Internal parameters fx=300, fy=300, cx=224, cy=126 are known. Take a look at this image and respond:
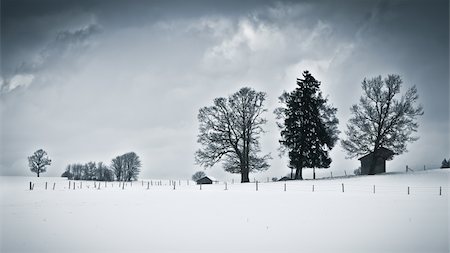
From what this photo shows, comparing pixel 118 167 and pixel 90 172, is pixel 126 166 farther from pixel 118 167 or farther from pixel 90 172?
pixel 90 172

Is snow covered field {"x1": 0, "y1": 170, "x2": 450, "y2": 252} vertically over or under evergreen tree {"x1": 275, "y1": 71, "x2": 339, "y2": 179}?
under

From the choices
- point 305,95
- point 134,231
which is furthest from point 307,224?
point 305,95

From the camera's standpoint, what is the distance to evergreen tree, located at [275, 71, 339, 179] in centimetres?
3931

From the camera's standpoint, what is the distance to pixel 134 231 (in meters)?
12.0

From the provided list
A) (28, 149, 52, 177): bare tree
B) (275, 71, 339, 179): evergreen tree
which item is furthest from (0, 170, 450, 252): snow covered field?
(28, 149, 52, 177): bare tree

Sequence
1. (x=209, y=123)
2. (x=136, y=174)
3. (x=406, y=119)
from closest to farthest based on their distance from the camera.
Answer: (x=406, y=119)
(x=209, y=123)
(x=136, y=174)

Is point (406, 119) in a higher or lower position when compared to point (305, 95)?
lower

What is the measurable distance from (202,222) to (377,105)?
115ft

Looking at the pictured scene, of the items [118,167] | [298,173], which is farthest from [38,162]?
[298,173]

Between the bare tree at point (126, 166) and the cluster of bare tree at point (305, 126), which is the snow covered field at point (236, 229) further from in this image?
the bare tree at point (126, 166)

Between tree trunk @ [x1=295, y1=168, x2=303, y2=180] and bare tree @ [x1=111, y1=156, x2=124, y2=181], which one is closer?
tree trunk @ [x1=295, y1=168, x2=303, y2=180]

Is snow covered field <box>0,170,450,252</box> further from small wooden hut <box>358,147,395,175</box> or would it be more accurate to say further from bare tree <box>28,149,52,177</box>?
bare tree <box>28,149,52,177</box>

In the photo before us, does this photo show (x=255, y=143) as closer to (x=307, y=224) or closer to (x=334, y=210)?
(x=334, y=210)

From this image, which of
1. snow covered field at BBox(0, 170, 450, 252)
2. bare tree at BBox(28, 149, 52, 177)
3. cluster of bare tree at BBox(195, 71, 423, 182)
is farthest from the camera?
bare tree at BBox(28, 149, 52, 177)
